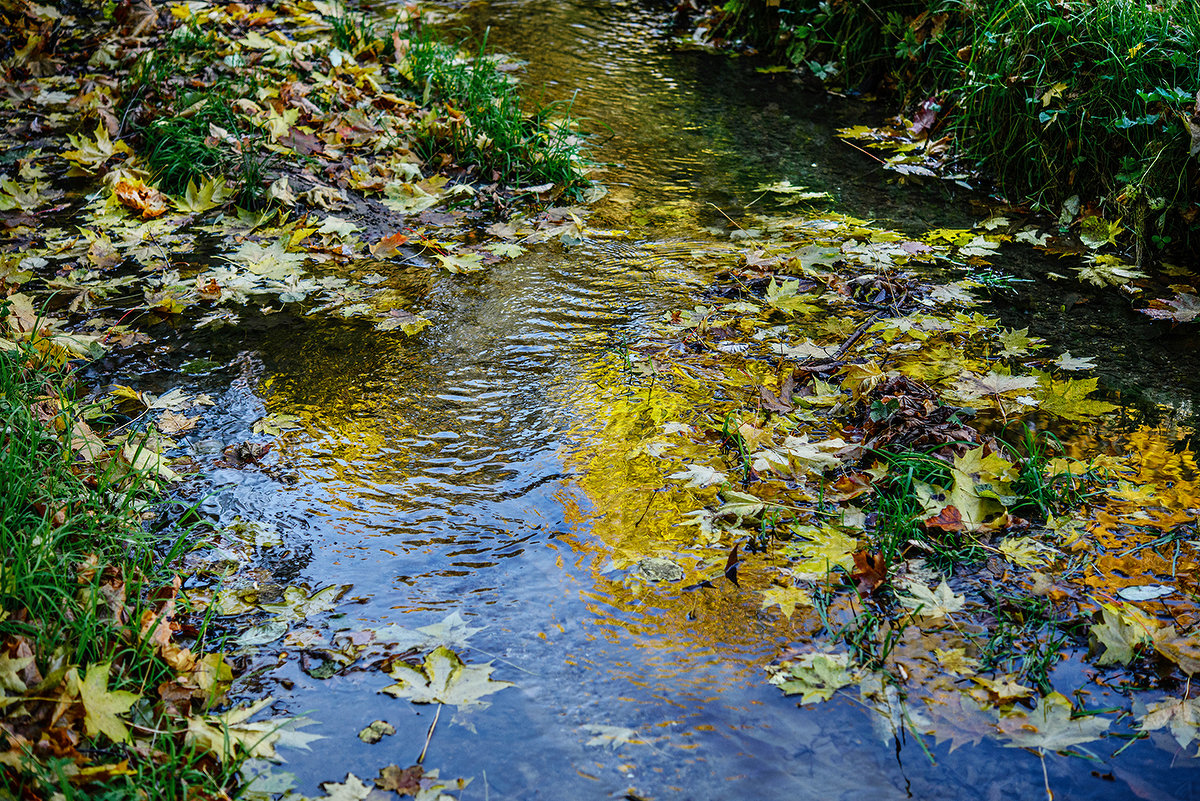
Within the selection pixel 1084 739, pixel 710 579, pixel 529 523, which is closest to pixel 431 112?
pixel 529 523

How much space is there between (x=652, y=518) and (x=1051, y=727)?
114cm

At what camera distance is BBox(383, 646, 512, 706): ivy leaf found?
202cm

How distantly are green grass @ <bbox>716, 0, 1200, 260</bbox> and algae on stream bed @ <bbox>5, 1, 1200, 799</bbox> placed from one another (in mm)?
683

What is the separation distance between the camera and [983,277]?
388 cm

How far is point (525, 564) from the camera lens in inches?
94.3

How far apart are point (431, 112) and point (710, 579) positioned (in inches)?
141

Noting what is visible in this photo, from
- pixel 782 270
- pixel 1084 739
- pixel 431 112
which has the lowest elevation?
pixel 1084 739

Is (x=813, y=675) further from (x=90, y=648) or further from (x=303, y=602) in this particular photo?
(x=90, y=648)

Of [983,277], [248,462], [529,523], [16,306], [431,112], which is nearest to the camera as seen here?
[529,523]

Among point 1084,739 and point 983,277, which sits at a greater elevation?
point 983,277

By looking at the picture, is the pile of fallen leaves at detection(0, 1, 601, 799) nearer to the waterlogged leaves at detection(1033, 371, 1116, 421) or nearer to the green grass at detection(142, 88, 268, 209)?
the green grass at detection(142, 88, 268, 209)

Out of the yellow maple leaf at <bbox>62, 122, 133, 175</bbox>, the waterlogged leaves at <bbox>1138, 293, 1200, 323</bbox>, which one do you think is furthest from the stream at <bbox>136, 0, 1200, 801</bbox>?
the yellow maple leaf at <bbox>62, 122, 133, 175</bbox>

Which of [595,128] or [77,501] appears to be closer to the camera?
[77,501]

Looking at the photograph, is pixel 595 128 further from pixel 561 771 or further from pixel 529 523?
pixel 561 771
